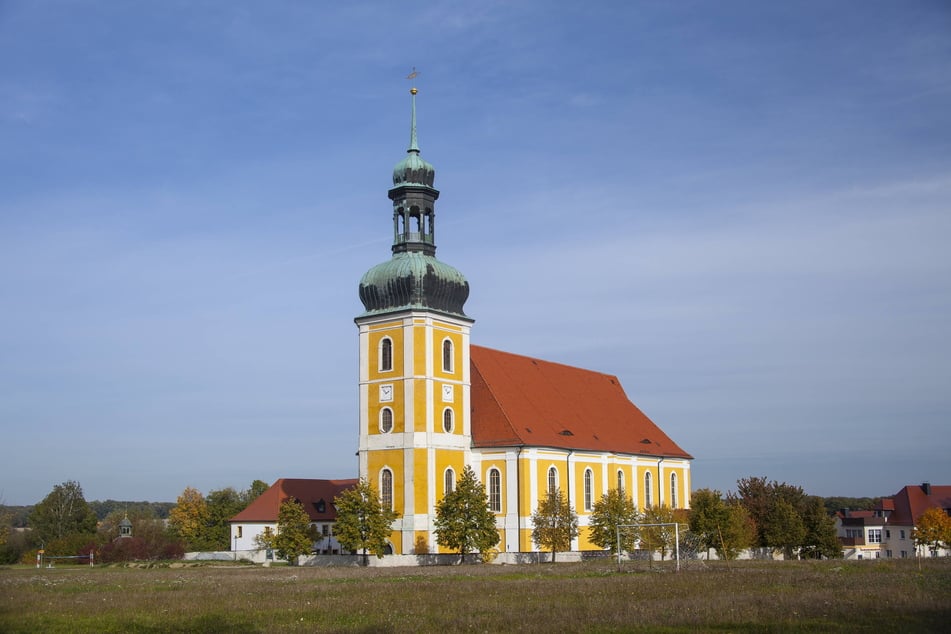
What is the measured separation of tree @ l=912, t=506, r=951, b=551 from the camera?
76044 millimetres

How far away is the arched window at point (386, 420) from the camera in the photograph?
193ft

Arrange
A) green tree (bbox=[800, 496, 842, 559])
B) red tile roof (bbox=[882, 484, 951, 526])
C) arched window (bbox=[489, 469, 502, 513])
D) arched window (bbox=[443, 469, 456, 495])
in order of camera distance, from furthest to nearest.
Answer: red tile roof (bbox=[882, 484, 951, 526])
green tree (bbox=[800, 496, 842, 559])
arched window (bbox=[489, 469, 502, 513])
arched window (bbox=[443, 469, 456, 495])

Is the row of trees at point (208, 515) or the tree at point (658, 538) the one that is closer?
the tree at point (658, 538)

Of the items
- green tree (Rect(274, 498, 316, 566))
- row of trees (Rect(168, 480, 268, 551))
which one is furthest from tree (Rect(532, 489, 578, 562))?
row of trees (Rect(168, 480, 268, 551))

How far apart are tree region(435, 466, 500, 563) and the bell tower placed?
2340 mm

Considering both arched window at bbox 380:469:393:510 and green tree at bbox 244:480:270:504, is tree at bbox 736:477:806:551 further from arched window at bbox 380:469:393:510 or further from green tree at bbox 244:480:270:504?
green tree at bbox 244:480:270:504

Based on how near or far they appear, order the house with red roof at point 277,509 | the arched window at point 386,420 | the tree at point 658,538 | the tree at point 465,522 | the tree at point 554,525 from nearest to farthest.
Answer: the tree at point 465,522
the tree at point 658,538
the tree at point 554,525
the arched window at point 386,420
the house with red roof at point 277,509

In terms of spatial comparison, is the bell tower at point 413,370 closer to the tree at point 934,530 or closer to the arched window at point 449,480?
the arched window at point 449,480

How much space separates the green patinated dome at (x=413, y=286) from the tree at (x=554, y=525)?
11.8m

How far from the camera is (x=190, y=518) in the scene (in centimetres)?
9431

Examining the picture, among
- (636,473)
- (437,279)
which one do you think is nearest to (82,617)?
(437,279)

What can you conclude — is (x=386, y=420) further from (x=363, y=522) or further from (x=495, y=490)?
(x=495, y=490)

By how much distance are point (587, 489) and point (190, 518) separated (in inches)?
1713

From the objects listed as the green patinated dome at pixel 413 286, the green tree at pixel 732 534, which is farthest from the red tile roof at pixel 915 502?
the green patinated dome at pixel 413 286
